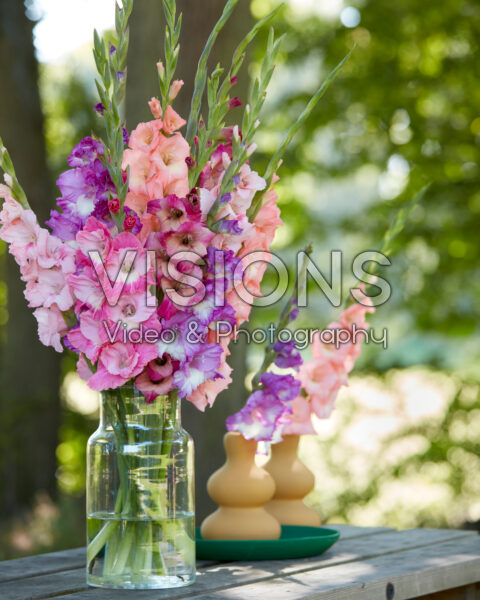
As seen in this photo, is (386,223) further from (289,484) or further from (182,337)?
(182,337)

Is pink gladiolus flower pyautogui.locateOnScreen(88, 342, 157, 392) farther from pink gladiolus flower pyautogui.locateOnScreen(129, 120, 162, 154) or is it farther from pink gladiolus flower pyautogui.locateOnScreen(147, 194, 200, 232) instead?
pink gladiolus flower pyautogui.locateOnScreen(129, 120, 162, 154)

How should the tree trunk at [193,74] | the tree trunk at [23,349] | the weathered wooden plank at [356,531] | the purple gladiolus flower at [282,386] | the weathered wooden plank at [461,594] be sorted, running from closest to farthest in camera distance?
the purple gladiolus flower at [282,386] → the weathered wooden plank at [461,594] → the weathered wooden plank at [356,531] → the tree trunk at [193,74] → the tree trunk at [23,349]

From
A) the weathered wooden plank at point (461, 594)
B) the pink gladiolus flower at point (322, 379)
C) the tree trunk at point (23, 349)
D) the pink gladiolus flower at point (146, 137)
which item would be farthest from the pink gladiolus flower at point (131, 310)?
the tree trunk at point (23, 349)

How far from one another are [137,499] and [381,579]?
1.46ft

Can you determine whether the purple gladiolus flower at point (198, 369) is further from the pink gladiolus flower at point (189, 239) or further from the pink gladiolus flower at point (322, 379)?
the pink gladiolus flower at point (322, 379)

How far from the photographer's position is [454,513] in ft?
16.3

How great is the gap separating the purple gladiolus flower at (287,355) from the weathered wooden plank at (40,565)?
1.83ft

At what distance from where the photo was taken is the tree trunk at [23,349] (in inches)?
211

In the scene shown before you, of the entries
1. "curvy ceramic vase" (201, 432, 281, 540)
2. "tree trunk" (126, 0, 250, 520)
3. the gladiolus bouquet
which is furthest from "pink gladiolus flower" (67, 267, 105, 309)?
"tree trunk" (126, 0, 250, 520)

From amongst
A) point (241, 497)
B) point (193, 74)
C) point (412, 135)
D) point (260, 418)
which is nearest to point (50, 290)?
point (260, 418)

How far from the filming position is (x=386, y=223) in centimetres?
507

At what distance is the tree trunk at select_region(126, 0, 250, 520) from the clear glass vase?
117 cm


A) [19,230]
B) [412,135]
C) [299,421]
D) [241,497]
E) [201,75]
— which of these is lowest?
[241,497]

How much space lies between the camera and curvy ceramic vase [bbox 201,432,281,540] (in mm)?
1758
